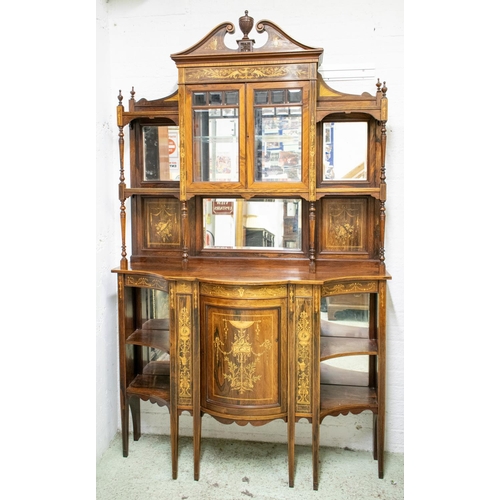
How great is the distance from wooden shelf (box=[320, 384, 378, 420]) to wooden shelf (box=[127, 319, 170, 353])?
89 cm

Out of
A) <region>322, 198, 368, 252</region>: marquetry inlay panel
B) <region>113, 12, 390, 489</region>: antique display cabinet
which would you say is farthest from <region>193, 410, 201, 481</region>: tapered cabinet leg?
<region>322, 198, 368, 252</region>: marquetry inlay panel

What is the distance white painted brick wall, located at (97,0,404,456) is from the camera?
2.53 m

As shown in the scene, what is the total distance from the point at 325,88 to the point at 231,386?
1644 mm

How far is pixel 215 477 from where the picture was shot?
8.02 feet

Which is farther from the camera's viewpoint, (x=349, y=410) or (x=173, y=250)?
(x=173, y=250)

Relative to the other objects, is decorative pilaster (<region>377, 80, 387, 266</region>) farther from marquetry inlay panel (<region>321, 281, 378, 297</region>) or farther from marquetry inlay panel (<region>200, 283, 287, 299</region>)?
marquetry inlay panel (<region>200, 283, 287, 299</region>)

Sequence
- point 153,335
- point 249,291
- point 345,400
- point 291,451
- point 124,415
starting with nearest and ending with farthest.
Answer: point 249,291, point 291,451, point 345,400, point 124,415, point 153,335

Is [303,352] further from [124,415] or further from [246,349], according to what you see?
[124,415]

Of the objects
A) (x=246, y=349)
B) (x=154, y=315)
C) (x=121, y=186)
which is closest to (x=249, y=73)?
(x=121, y=186)

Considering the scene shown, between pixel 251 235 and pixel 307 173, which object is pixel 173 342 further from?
pixel 307 173

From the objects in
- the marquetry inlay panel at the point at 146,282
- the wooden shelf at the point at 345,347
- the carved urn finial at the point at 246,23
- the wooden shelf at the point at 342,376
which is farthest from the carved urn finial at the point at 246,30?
the wooden shelf at the point at 342,376

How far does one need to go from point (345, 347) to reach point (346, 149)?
1099mm

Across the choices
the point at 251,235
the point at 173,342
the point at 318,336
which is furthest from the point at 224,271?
the point at 318,336

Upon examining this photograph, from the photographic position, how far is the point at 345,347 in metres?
2.44
